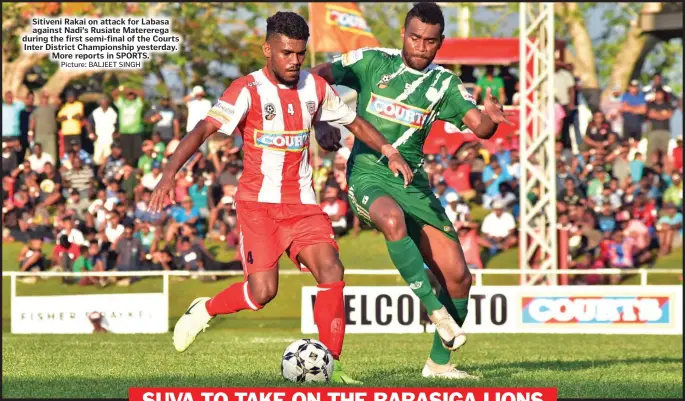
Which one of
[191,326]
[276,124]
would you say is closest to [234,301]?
[191,326]

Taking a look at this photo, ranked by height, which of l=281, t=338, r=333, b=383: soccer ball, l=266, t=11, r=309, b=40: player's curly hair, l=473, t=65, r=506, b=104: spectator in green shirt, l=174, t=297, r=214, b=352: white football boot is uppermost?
l=473, t=65, r=506, b=104: spectator in green shirt

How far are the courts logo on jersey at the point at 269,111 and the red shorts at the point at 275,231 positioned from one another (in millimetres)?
686

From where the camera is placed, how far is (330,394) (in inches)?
332

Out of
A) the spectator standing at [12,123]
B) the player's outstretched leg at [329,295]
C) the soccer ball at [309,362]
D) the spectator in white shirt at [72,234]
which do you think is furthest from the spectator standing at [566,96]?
the soccer ball at [309,362]

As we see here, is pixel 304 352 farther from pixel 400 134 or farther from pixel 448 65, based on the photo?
pixel 448 65

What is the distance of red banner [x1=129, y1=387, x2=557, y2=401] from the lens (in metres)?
8.38

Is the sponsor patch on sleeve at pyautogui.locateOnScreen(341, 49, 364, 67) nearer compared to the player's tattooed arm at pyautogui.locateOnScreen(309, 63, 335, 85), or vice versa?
the player's tattooed arm at pyautogui.locateOnScreen(309, 63, 335, 85)

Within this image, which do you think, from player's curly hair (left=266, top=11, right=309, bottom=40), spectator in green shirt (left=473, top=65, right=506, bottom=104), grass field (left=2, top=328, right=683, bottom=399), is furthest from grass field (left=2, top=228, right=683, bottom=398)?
spectator in green shirt (left=473, top=65, right=506, bottom=104)

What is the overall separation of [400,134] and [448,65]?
2092 centimetres

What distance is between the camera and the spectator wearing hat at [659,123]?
26.5 metres

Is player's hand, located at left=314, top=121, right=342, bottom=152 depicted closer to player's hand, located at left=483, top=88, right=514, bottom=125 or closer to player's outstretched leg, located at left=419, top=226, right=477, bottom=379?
player's outstretched leg, located at left=419, top=226, right=477, bottom=379

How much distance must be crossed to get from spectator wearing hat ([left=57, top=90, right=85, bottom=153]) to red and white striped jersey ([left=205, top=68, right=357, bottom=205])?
666 inches

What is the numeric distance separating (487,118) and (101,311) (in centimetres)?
1278

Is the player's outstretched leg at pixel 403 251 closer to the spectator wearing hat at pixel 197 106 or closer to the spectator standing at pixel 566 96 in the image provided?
the spectator wearing hat at pixel 197 106
